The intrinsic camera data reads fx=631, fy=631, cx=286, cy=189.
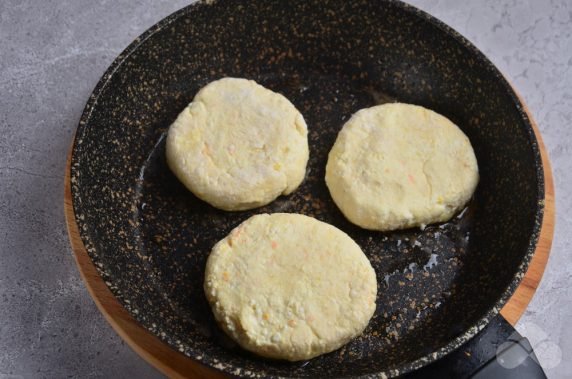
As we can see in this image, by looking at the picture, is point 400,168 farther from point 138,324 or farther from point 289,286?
point 138,324

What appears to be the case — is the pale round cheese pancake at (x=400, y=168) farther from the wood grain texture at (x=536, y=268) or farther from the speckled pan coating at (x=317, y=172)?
the wood grain texture at (x=536, y=268)

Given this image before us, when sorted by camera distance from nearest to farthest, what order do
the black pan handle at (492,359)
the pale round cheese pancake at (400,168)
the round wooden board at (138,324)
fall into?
1. the black pan handle at (492,359)
2. the round wooden board at (138,324)
3. the pale round cheese pancake at (400,168)

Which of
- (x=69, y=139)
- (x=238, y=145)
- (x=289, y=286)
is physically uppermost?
(x=238, y=145)

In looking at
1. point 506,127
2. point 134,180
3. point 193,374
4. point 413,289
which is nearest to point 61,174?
point 134,180

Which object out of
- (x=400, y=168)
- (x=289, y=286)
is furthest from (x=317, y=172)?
(x=289, y=286)

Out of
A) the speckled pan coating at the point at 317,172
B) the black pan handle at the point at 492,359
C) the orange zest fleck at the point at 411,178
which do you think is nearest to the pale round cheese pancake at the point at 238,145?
the speckled pan coating at the point at 317,172

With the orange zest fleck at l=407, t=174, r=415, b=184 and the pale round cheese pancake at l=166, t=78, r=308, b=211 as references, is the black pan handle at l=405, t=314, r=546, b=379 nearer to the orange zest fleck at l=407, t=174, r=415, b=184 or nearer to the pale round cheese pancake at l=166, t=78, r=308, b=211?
the orange zest fleck at l=407, t=174, r=415, b=184

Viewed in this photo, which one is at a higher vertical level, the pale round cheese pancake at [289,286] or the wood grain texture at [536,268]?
the wood grain texture at [536,268]
